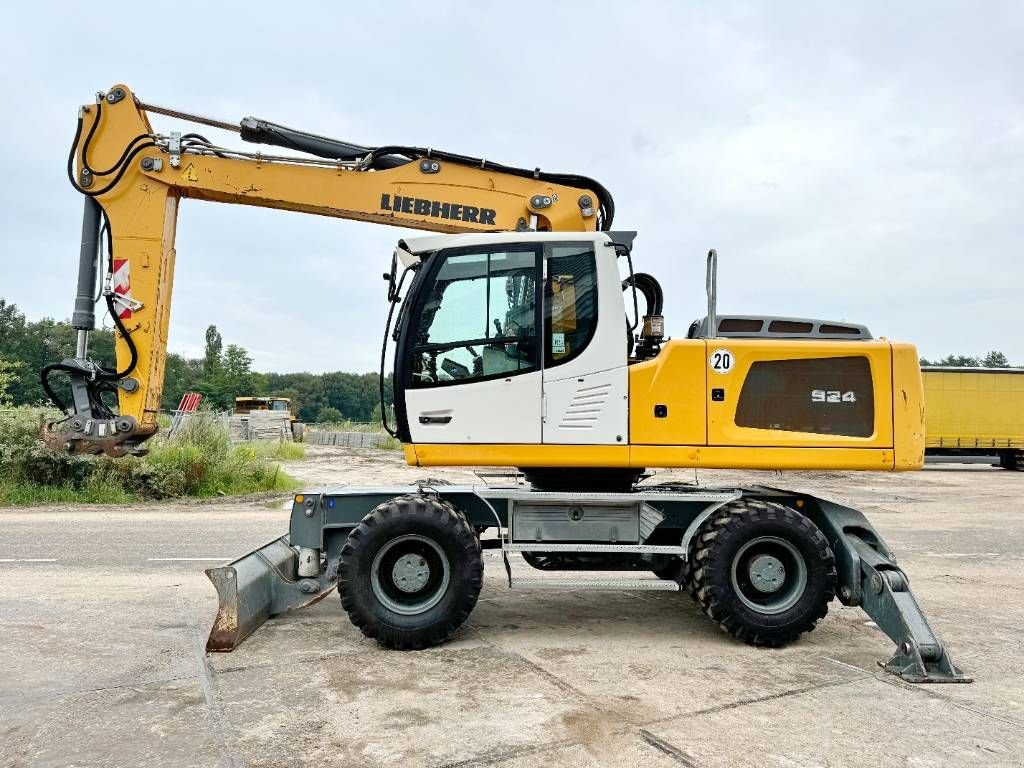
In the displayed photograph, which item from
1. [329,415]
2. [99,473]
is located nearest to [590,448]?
[99,473]

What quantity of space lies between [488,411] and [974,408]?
1004 inches

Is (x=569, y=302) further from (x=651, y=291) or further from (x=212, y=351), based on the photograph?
(x=212, y=351)

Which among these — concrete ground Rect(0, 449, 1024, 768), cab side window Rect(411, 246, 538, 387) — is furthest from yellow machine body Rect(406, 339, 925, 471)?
concrete ground Rect(0, 449, 1024, 768)

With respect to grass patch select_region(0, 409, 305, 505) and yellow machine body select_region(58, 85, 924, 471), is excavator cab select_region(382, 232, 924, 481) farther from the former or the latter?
grass patch select_region(0, 409, 305, 505)

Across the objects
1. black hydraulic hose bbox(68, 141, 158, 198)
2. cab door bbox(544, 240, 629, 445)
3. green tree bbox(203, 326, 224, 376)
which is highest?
green tree bbox(203, 326, 224, 376)

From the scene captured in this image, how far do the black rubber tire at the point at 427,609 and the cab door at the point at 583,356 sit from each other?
1019 millimetres

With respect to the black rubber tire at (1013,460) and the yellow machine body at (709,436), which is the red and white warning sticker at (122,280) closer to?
the yellow machine body at (709,436)

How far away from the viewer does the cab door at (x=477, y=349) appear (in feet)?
18.2

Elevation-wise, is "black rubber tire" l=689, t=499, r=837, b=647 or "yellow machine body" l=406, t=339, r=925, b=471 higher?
"yellow machine body" l=406, t=339, r=925, b=471

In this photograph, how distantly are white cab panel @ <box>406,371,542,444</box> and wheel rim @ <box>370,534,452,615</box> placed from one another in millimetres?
803

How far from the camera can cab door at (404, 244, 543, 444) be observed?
5.54 m

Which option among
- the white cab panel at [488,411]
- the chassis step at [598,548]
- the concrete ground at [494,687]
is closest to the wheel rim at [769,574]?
the concrete ground at [494,687]

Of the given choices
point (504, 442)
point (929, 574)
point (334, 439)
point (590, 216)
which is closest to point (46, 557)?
point (504, 442)

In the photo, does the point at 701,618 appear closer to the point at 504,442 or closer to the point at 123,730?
the point at 504,442
